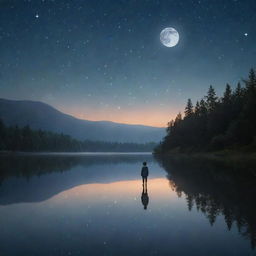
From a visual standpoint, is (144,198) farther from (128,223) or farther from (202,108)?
(202,108)

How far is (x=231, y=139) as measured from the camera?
61.8m

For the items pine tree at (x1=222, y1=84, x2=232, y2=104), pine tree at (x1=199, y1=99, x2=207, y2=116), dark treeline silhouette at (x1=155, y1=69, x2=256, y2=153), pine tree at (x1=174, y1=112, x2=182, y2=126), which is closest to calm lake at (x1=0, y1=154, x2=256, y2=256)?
dark treeline silhouette at (x1=155, y1=69, x2=256, y2=153)

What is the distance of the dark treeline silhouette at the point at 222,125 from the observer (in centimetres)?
5931

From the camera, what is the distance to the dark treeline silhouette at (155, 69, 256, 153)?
195 ft

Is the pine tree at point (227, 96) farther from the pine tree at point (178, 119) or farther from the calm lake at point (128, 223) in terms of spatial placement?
the calm lake at point (128, 223)

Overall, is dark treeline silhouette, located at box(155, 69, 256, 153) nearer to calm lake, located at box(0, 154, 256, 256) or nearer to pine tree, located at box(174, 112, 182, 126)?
pine tree, located at box(174, 112, 182, 126)

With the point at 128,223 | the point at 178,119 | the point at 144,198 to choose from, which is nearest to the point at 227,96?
the point at 178,119

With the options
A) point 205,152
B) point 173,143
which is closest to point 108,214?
point 205,152

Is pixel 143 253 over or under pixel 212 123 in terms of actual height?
under

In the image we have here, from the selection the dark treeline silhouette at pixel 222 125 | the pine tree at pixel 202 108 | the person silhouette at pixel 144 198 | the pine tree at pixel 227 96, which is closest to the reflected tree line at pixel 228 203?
the person silhouette at pixel 144 198

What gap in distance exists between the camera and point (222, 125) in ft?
241

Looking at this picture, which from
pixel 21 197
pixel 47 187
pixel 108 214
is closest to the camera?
pixel 108 214

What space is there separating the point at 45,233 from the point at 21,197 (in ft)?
25.2

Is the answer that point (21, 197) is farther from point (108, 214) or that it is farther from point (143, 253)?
point (143, 253)
